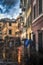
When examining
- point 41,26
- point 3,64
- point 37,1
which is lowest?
point 3,64

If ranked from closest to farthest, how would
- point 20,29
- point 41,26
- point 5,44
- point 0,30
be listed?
1. point 41,26
2. point 5,44
3. point 0,30
4. point 20,29

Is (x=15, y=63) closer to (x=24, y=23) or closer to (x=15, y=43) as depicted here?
(x=15, y=43)

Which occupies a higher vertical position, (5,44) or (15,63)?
(5,44)

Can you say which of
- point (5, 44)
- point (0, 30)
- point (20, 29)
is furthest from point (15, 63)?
point (20, 29)

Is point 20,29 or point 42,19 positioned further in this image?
point 20,29

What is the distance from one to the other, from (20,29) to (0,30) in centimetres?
186

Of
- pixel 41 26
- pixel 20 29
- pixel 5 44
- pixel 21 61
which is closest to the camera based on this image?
pixel 21 61

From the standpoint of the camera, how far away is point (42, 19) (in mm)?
7301

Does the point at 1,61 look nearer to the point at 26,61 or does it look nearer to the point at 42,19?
the point at 26,61

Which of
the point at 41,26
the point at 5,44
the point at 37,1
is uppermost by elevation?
the point at 37,1

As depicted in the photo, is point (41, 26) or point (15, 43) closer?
point (41, 26)

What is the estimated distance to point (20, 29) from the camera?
40.0 ft

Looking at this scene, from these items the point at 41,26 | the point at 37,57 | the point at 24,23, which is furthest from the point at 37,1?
the point at 24,23

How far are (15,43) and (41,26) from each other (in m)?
1.54
